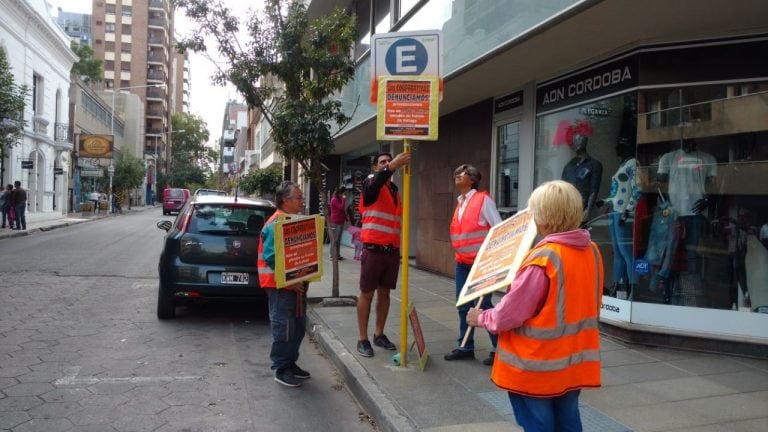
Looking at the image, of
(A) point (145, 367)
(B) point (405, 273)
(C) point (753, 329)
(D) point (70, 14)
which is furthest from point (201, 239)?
(D) point (70, 14)

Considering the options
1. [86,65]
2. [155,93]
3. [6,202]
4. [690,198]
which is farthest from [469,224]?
[155,93]

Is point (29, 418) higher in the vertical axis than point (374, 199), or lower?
lower

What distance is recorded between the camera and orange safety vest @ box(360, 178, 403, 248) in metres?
5.36

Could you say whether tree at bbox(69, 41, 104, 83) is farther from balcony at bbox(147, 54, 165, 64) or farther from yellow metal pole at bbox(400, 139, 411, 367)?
yellow metal pole at bbox(400, 139, 411, 367)

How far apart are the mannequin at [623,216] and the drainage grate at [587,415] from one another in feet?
7.82

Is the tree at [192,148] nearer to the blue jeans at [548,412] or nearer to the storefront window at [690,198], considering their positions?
the storefront window at [690,198]

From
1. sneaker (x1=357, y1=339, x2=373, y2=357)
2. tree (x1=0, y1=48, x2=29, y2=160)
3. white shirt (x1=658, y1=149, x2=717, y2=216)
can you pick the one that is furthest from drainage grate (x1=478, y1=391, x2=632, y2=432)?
tree (x1=0, y1=48, x2=29, y2=160)

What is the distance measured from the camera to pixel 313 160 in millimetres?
8805

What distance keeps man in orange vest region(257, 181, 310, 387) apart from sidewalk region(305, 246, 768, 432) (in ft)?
1.75

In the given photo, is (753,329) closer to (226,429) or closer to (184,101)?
(226,429)

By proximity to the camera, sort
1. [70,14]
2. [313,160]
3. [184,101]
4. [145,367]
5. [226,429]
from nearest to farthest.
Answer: [226,429], [145,367], [313,160], [70,14], [184,101]

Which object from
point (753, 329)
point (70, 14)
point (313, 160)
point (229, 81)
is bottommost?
point (753, 329)

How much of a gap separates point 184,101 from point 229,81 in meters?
125

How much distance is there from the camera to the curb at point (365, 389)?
4008mm
